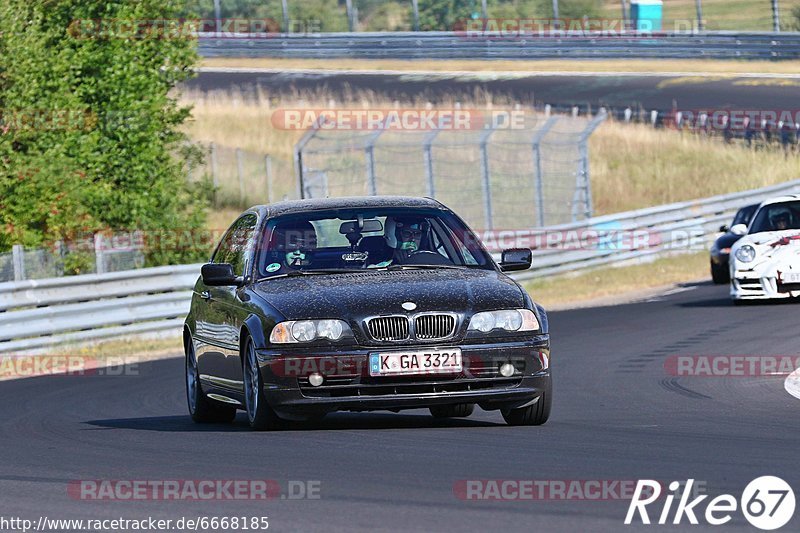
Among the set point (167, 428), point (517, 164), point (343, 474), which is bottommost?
point (517, 164)

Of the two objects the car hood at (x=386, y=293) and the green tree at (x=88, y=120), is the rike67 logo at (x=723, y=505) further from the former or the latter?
the green tree at (x=88, y=120)

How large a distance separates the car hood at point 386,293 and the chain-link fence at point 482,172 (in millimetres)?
15947

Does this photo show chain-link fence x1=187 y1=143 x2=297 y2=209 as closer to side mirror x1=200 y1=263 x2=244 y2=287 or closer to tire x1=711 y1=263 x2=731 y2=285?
tire x1=711 y1=263 x2=731 y2=285

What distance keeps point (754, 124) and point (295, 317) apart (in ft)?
110

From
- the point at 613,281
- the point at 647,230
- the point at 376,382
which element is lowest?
the point at 613,281

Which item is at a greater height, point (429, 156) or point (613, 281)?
point (429, 156)

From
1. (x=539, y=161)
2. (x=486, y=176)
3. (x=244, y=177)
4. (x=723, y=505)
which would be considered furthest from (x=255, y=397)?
(x=244, y=177)

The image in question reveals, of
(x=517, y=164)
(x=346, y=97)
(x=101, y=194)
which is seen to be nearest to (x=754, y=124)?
(x=517, y=164)

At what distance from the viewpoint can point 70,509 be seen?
23.6 ft

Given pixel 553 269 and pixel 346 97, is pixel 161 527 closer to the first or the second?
pixel 553 269

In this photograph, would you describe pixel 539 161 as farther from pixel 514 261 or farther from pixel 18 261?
pixel 514 261

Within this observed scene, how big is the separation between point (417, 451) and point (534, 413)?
149 cm

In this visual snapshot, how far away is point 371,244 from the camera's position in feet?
34.6

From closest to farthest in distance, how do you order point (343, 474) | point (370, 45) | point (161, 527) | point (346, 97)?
1. point (161, 527)
2. point (343, 474)
3. point (346, 97)
4. point (370, 45)
